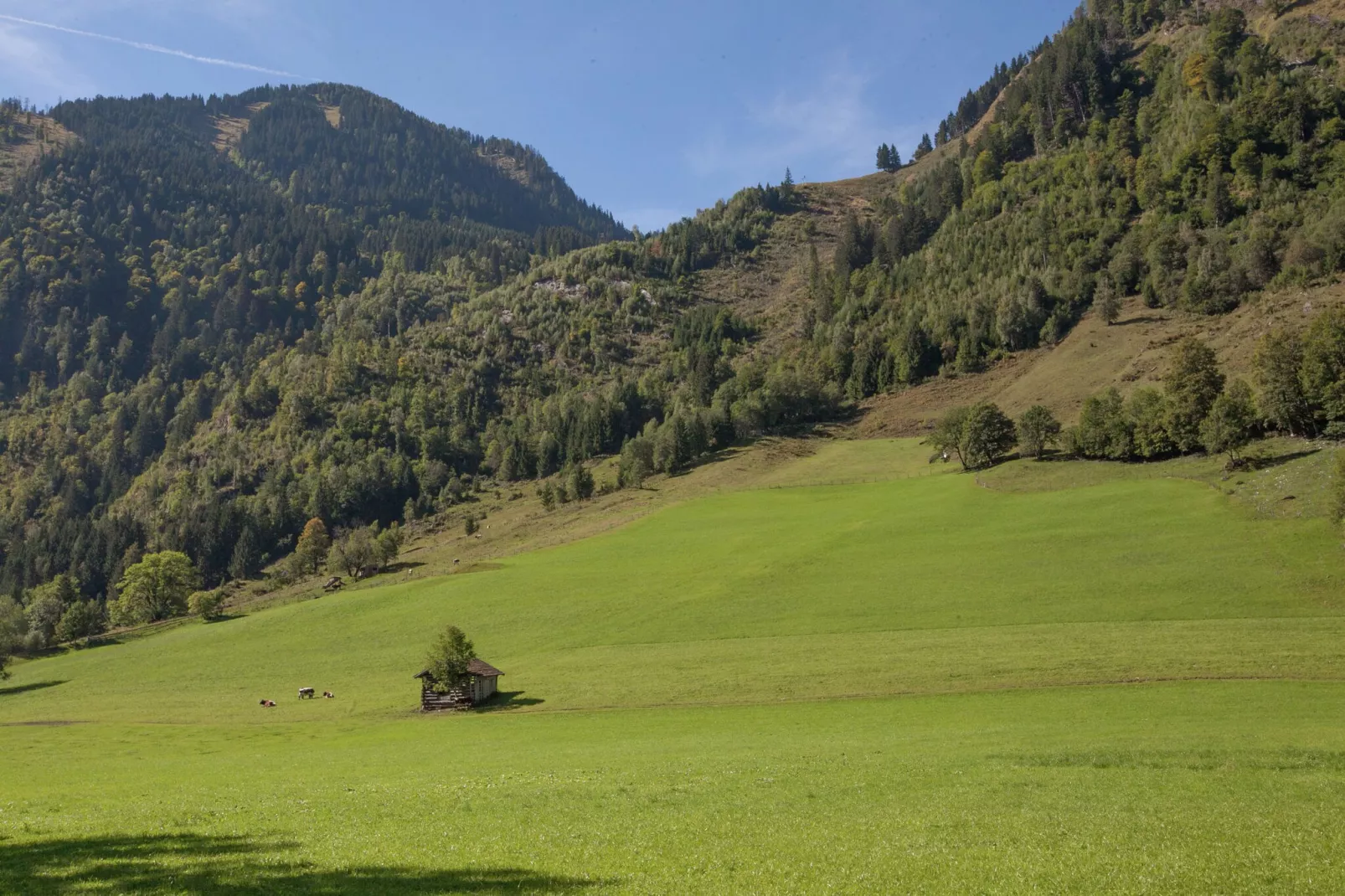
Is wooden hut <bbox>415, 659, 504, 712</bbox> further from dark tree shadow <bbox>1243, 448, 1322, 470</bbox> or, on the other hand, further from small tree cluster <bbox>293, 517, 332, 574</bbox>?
small tree cluster <bbox>293, 517, 332, 574</bbox>

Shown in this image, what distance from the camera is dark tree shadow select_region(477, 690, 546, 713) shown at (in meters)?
55.9

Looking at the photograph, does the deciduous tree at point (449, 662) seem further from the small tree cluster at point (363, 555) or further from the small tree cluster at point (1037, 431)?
the small tree cluster at point (1037, 431)

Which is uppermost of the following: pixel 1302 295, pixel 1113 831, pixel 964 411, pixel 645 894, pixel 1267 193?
pixel 1267 193

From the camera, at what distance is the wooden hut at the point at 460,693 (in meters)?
57.8

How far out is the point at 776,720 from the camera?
140 feet

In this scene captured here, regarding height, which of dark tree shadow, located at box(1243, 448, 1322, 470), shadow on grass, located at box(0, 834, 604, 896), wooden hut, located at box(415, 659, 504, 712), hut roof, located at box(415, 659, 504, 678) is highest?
dark tree shadow, located at box(1243, 448, 1322, 470)

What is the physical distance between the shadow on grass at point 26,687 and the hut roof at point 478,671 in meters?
53.7

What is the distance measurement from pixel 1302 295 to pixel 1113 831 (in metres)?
133

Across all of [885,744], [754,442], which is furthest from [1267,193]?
[885,744]

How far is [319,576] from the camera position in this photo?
13712 cm

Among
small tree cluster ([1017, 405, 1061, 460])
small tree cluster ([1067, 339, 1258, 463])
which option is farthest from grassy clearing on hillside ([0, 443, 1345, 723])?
small tree cluster ([1017, 405, 1061, 460])

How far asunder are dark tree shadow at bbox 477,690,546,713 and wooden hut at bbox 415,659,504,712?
2.64 ft

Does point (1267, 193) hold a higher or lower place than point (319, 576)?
higher

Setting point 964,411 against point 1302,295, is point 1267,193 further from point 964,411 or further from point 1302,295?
point 964,411
